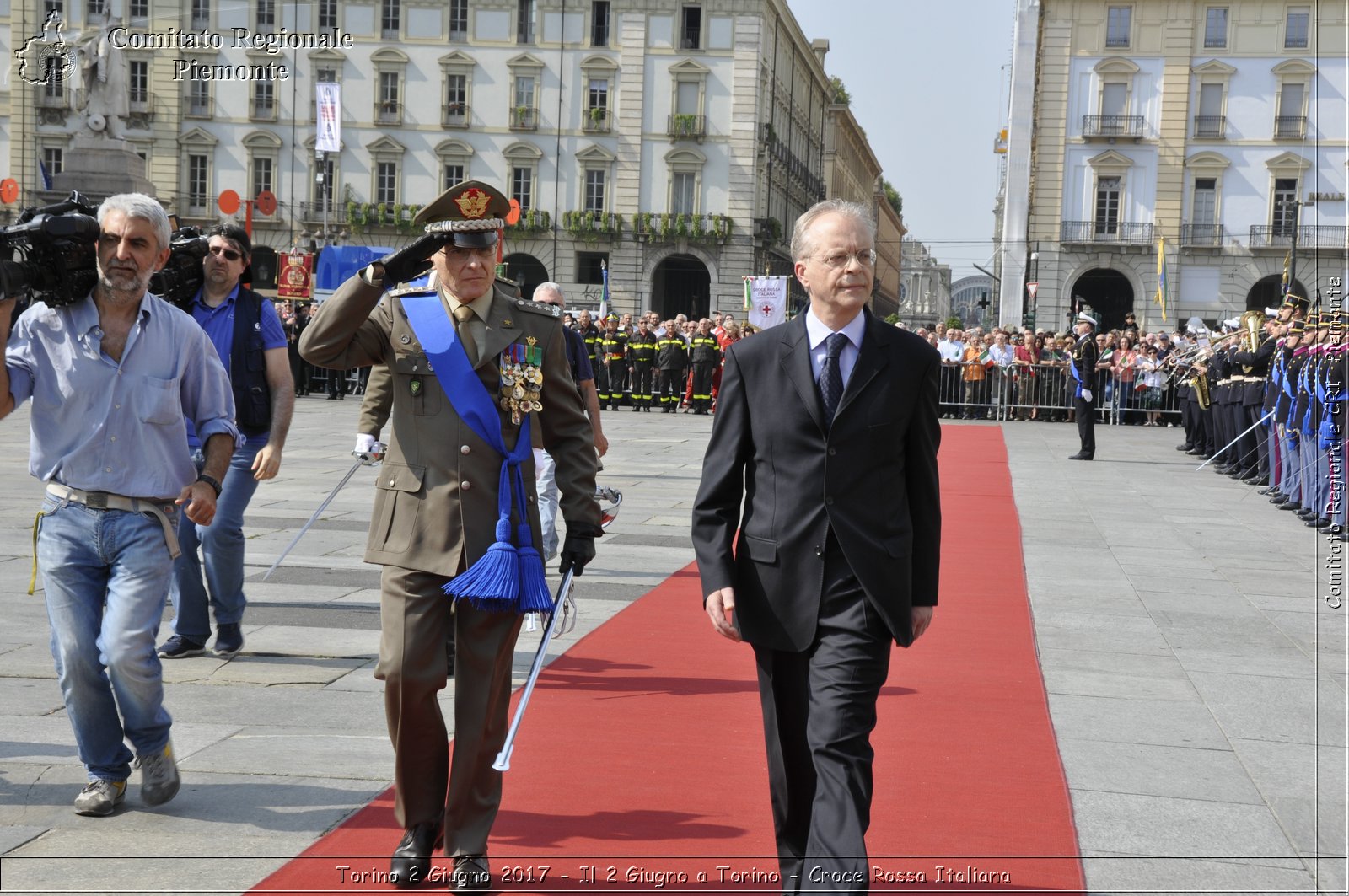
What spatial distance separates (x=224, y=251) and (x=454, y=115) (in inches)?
2221

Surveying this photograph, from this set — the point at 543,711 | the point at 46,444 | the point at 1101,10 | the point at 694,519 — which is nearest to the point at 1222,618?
the point at 543,711

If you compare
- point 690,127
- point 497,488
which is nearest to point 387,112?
point 690,127

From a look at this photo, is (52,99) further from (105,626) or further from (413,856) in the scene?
(413,856)

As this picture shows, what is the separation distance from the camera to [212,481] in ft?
16.3

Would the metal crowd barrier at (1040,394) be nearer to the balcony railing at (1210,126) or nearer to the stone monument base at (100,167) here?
the stone monument base at (100,167)

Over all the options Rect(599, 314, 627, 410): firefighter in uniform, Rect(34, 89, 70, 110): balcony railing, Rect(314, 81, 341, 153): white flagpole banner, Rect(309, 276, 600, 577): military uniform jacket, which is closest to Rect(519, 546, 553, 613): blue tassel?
Rect(309, 276, 600, 577): military uniform jacket

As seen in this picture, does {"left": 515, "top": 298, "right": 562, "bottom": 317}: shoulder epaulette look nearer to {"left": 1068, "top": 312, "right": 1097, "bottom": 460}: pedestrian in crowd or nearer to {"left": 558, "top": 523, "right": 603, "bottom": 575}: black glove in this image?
{"left": 558, "top": 523, "right": 603, "bottom": 575}: black glove

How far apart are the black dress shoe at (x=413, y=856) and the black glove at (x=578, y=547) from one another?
83cm

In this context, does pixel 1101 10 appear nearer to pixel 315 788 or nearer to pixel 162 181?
pixel 162 181

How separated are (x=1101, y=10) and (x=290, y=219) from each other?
32709 mm

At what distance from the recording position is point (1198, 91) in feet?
189

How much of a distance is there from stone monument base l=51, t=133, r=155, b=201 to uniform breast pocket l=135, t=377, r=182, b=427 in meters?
24.1

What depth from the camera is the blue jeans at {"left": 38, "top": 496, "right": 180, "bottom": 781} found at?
15.2 feet

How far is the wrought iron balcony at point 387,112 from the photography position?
61.3 meters
